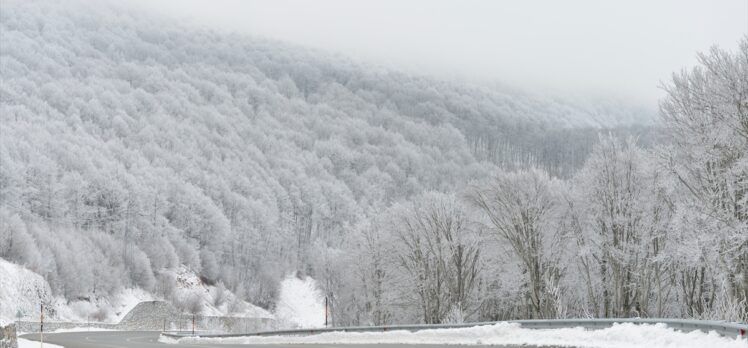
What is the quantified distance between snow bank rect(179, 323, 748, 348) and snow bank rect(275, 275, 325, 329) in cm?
10225

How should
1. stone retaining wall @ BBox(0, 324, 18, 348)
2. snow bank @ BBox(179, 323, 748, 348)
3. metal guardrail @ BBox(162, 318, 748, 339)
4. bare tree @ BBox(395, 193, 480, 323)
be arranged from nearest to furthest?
metal guardrail @ BBox(162, 318, 748, 339) → snow bank @ BBox(179, 323, 748, 348) → stone retaining wall @ BBox(0, 324, 18, 348) → bare tree @ BBox(395, 193, 480, 323)

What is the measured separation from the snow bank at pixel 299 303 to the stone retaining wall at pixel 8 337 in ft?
339

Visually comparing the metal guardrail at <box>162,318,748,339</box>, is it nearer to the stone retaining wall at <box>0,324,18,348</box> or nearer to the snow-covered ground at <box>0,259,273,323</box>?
the stone retaining wall at <box>0,324,18,348</box>

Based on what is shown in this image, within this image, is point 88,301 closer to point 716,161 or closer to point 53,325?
point 53,325

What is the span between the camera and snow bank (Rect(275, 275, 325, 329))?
451ft

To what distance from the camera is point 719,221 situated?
99.2ft

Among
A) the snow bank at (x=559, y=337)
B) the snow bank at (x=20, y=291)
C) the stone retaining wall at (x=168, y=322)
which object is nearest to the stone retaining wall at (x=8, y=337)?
the snow bank at (x=559, y=337)

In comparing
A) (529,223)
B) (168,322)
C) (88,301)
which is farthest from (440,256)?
(88,301)

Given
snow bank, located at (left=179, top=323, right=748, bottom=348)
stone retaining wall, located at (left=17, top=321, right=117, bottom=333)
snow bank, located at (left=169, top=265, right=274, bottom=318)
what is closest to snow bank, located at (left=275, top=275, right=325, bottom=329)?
snow bank, located at (left=169, top=265, right=274, bottom=318)

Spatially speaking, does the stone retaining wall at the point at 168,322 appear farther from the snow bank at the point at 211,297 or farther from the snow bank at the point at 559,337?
the snow bank at the point at 559,337

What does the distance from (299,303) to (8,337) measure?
122506mm

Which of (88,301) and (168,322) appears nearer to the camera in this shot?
(168,322)

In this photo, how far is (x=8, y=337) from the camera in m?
28.0

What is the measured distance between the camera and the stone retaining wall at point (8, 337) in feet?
90.1
